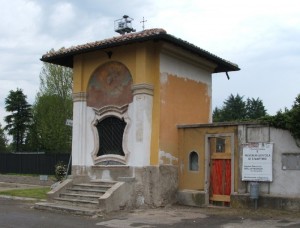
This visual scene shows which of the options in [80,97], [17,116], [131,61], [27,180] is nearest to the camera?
A: [131,61]

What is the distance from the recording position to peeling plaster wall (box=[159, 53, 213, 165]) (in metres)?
16.4

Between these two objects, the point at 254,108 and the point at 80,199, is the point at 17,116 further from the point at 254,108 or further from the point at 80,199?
the point at 80,199

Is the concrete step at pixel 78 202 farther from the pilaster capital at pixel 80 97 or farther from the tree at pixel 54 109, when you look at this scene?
the tree at pixel 54 109

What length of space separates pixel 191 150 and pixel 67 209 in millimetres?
5041

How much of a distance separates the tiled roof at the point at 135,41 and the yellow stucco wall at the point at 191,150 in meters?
3.16

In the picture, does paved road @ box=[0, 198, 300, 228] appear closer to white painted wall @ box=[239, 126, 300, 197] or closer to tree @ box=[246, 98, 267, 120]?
white painted wall @ box=[239, 126, 300, 197]

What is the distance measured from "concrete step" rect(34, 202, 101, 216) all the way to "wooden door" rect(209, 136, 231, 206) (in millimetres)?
4395

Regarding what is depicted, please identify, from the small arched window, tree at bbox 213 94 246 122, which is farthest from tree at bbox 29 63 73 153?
the small arched window

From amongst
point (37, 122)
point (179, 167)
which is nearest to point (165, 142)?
point (179, 167)

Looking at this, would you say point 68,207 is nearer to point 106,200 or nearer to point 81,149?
point 106,200

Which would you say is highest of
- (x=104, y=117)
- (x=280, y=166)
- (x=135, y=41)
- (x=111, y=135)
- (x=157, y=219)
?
(x=135, y=41)

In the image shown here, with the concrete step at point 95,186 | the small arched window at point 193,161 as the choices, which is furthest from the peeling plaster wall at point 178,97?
the concrete step at point 95,186

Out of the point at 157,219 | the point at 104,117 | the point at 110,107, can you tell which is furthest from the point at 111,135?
the point at 157,219

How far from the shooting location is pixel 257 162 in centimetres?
1466
